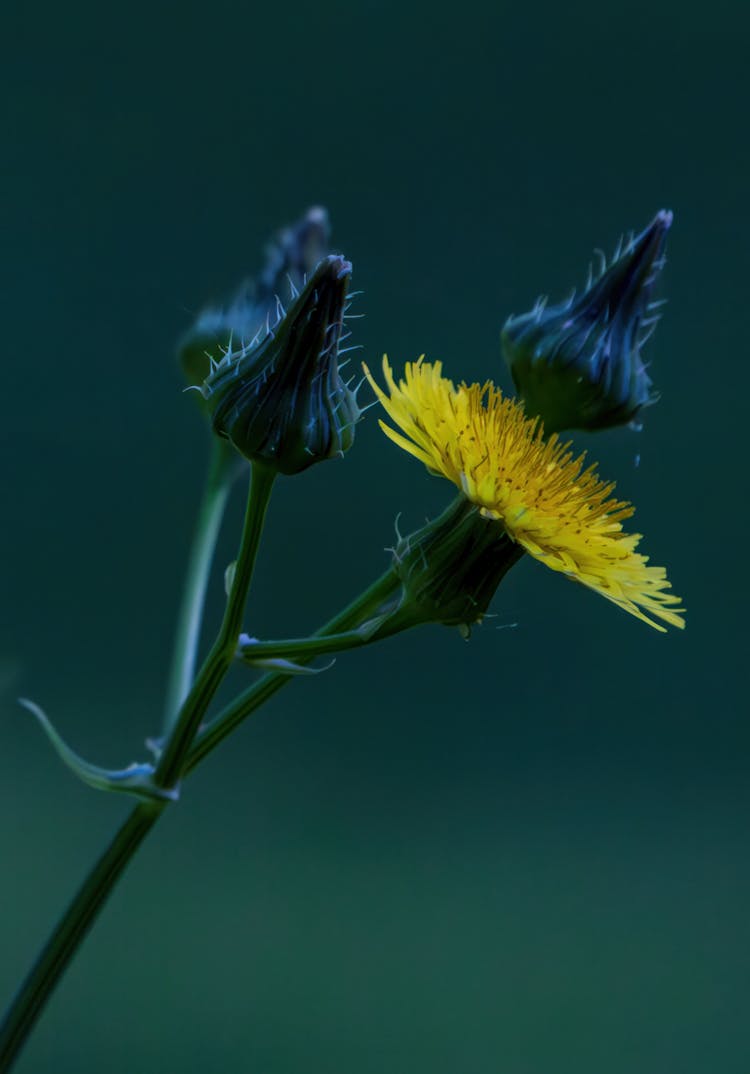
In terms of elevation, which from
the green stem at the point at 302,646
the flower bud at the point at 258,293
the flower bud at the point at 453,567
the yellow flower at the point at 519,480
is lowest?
the green stem at the point at 302,646

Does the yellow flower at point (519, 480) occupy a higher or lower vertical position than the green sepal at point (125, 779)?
higher

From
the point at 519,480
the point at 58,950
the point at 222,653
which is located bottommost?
the point at 58,950

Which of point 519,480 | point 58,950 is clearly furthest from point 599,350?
point 58,950

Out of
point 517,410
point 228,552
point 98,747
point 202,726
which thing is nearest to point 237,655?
point 202,726

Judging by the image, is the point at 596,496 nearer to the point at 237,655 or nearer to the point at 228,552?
the point at 237,655

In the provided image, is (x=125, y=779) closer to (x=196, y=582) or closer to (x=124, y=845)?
(x=124, y=845)

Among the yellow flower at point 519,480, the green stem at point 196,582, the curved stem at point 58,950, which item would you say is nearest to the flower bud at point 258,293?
the green stem at point 196,582

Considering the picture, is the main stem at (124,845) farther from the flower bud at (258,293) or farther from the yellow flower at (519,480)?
the flower bud at (258,293)
